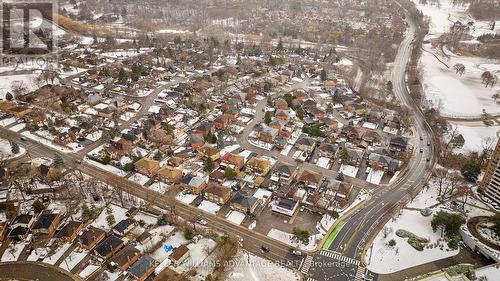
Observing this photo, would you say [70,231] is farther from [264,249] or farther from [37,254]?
[264,249]

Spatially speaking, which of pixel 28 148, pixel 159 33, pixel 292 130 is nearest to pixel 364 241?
pixel 292 130

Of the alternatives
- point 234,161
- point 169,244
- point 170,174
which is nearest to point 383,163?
point 234,161

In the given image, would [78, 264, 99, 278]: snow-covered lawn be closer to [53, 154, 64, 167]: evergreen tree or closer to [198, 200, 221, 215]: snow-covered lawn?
[198, 200, 221, 215]: snow-covered lawn

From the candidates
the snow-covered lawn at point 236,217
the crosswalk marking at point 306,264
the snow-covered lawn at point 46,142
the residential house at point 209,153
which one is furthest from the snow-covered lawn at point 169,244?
the snow-covered lawn at point 46,142

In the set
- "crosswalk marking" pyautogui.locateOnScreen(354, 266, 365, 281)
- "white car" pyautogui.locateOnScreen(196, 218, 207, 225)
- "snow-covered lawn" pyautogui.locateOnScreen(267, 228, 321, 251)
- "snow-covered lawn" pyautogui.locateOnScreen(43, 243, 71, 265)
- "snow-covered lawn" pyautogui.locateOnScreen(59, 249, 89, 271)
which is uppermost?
"crosswalk marking" pyautogui.locateOnScreen(354, 266, 365, 281)

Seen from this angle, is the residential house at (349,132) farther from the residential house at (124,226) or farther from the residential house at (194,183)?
the residential house at (124,226)

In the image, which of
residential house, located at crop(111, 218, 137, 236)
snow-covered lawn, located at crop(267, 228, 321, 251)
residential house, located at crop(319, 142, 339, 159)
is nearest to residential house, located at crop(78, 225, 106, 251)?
residential house, located at crop(111, 218, 137, 236)

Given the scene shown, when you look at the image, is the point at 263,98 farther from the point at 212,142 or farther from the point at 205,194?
the point at 205,194
